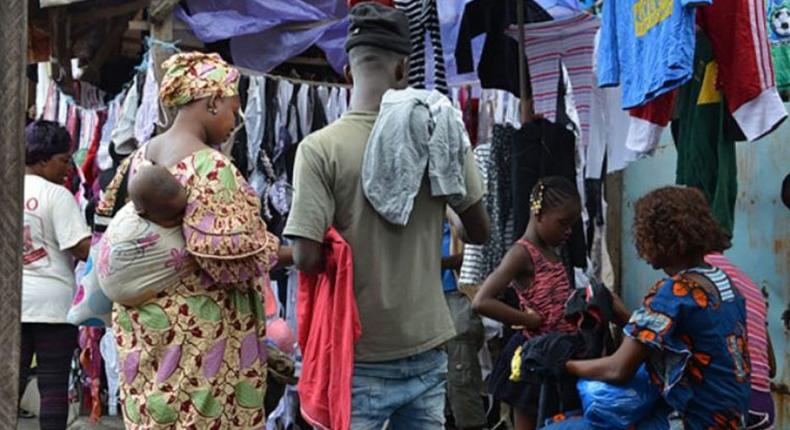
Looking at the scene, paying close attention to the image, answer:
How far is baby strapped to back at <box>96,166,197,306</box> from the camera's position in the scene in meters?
3.71

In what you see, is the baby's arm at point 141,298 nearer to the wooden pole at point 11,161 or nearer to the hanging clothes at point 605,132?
the wooden pole at point 11,161

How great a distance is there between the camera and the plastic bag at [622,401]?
3.68 meters

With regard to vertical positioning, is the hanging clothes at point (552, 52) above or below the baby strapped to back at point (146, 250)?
above

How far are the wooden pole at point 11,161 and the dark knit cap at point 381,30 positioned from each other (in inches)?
61.5

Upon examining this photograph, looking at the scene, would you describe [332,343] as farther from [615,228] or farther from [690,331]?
[615,228]

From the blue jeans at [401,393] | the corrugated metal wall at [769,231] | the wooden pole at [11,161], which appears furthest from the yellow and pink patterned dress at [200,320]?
the corrugated metal wall at [769,231]

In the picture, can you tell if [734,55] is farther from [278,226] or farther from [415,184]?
[278,226]

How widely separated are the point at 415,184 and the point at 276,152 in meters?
3.60

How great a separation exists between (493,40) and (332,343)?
3.04m

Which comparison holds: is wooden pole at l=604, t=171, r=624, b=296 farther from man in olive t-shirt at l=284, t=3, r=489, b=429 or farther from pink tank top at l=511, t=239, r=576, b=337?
man in olive t-shirt at l=284, t=3, r=489, b=429

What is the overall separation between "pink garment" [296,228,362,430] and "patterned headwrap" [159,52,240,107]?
92 cm

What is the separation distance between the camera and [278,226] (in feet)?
22.0

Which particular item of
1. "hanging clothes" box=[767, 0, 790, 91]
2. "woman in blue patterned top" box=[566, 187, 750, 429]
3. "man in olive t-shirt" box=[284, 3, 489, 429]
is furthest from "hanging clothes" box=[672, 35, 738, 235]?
"man in olive t-shirt" box=[284, 3, 489, 429]

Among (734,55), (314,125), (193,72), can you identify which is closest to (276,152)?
(314,125)
